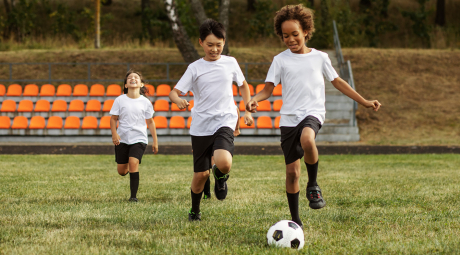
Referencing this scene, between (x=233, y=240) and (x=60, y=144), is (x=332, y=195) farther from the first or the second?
(x=60, y=144)

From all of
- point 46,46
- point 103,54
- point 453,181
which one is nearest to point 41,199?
point 453,181

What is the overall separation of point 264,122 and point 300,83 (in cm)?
1272

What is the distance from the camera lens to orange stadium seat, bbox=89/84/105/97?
18.3 m

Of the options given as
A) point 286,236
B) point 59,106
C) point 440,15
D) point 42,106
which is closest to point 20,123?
point 42,106

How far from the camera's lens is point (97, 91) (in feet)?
60.4

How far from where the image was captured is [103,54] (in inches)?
885

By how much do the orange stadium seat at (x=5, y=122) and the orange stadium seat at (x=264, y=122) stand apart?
343 inches

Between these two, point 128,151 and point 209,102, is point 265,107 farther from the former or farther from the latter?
point 209,102

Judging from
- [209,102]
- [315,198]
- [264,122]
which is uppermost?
[209,102]

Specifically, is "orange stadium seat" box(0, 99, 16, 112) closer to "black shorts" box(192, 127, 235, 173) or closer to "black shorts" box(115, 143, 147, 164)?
"black shorts" box(115, 143, 147, 164)

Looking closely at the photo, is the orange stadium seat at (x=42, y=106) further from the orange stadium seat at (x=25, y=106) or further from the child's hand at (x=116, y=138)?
the child's hand at (x=116, y=138)

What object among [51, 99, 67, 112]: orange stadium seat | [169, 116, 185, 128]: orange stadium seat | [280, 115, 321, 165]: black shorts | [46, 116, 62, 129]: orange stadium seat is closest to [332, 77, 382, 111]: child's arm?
[280, 115, 321, 165]: black shorts

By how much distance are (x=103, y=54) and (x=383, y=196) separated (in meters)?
18.4

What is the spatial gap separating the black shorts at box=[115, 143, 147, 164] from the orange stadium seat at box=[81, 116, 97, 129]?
11.0 metres
